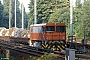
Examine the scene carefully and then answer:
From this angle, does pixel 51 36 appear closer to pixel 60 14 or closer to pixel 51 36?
pixel 51 36

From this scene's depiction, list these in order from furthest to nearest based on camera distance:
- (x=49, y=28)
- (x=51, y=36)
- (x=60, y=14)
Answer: (x=60, y=14) < (x=49, y=28) < (x=51, y=36)

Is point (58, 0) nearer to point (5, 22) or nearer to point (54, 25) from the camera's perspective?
point (5, 22)

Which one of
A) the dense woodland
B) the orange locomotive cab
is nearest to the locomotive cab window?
the orange locomotive cab

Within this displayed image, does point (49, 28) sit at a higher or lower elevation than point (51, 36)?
higher

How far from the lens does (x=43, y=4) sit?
65875 millimetres

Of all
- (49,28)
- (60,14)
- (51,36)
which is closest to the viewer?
(51,36)

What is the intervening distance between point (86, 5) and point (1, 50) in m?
20.1

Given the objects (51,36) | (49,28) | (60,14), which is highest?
(60,14)

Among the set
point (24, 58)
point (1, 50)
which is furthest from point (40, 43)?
point (24, 58)

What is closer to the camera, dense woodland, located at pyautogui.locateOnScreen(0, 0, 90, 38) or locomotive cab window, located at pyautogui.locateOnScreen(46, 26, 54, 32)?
locomotive cab window, located at pyautogui.locateOnScreen(46, 26, 54, 32)

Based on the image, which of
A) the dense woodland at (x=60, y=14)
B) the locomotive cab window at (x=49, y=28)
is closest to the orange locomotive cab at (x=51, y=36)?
the locomotive cab window at (x=49, y=28)

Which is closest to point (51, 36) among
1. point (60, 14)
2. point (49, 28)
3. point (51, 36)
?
point (51, 36)

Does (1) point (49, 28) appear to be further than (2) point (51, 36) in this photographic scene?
Yes

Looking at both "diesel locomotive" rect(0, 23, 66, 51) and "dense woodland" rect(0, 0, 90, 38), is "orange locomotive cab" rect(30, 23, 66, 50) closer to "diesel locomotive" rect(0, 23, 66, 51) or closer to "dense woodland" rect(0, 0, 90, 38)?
"diesel locomotive" rect(0, 23, 66, 51)
